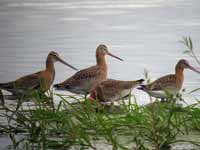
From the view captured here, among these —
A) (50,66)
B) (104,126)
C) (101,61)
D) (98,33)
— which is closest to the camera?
(104,126)

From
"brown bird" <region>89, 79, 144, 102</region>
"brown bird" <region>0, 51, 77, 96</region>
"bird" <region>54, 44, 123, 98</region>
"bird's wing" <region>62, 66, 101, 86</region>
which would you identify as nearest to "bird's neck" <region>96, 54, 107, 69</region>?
"bird" <region>54, 44, 123, 98</region>

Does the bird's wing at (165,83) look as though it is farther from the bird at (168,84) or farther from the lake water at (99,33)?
the lake water at (99,33)

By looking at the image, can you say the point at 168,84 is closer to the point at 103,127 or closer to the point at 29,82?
the point at 29,82

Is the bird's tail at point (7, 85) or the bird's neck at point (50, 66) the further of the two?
the bird's neck at point (50, 66)

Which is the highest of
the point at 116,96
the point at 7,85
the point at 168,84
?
the point at 7,85

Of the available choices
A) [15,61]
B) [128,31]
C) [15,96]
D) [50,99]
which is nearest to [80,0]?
[128,31]

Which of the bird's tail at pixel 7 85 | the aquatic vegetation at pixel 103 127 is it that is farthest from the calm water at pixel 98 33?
the aquatic vegetation at pixel 103 127

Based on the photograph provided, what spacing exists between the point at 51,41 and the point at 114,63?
217cm

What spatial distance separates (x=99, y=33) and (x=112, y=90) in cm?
630

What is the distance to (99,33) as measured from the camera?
55.6 ft

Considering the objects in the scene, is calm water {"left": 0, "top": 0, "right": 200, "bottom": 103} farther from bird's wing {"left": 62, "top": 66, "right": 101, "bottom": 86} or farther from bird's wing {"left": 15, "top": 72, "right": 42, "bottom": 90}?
bird's wing {"left": 15, "top": 72, "right": 42, "bottom": 90}

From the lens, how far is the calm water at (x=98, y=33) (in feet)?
43.5

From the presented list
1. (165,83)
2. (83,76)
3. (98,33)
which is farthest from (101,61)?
(98,33)

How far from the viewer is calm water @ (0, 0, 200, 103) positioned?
523 inches
